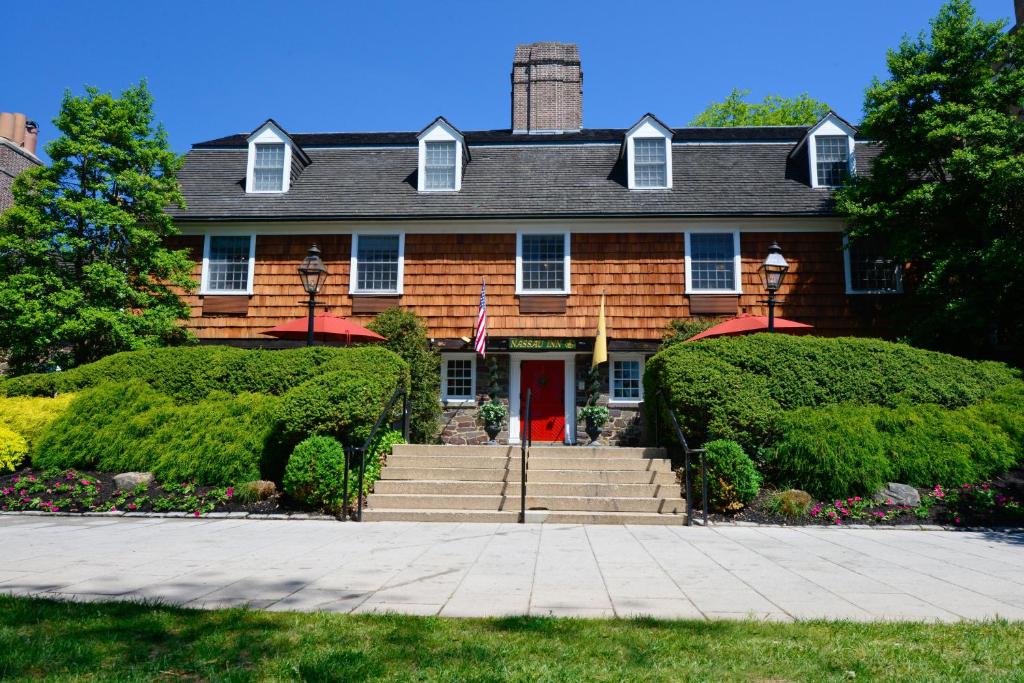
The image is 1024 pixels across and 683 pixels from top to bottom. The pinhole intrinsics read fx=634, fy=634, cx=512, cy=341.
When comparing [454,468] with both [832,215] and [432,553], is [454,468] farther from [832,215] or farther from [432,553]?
[832,215]

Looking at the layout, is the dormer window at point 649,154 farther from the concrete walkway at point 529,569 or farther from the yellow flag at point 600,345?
the concrete walkway at point 529,569

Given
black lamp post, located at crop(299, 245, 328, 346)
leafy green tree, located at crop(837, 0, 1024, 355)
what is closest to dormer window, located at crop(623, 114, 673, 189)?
leafy green tree, located at crop(837, 0, 1024, 355)

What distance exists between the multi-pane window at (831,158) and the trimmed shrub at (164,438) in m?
14.2

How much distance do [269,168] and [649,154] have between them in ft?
32.6

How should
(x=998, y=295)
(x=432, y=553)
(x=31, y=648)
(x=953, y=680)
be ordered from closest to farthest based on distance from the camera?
(x=953, y=680), (x=31, y=648), (x=432, y=553), (x=998, y=295)

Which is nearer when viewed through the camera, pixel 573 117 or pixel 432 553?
pixel 432 553

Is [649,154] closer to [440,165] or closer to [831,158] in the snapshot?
[831,158]

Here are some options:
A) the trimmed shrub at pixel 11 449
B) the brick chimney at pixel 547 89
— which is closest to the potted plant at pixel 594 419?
the brick chimney at pixel 547 89

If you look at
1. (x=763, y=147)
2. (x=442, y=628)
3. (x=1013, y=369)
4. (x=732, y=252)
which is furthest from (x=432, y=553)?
(x=763, y=147)

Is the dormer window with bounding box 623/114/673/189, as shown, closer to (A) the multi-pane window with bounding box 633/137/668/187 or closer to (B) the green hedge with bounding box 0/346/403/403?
(A) the multi-pane window with bounding box 633/137/668/187

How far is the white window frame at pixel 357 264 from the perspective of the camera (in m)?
15.5

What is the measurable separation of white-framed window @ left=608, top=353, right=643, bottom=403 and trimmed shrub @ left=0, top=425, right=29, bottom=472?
11.4 meters

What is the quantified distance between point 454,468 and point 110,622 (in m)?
6.95

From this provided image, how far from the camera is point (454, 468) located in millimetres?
10297
